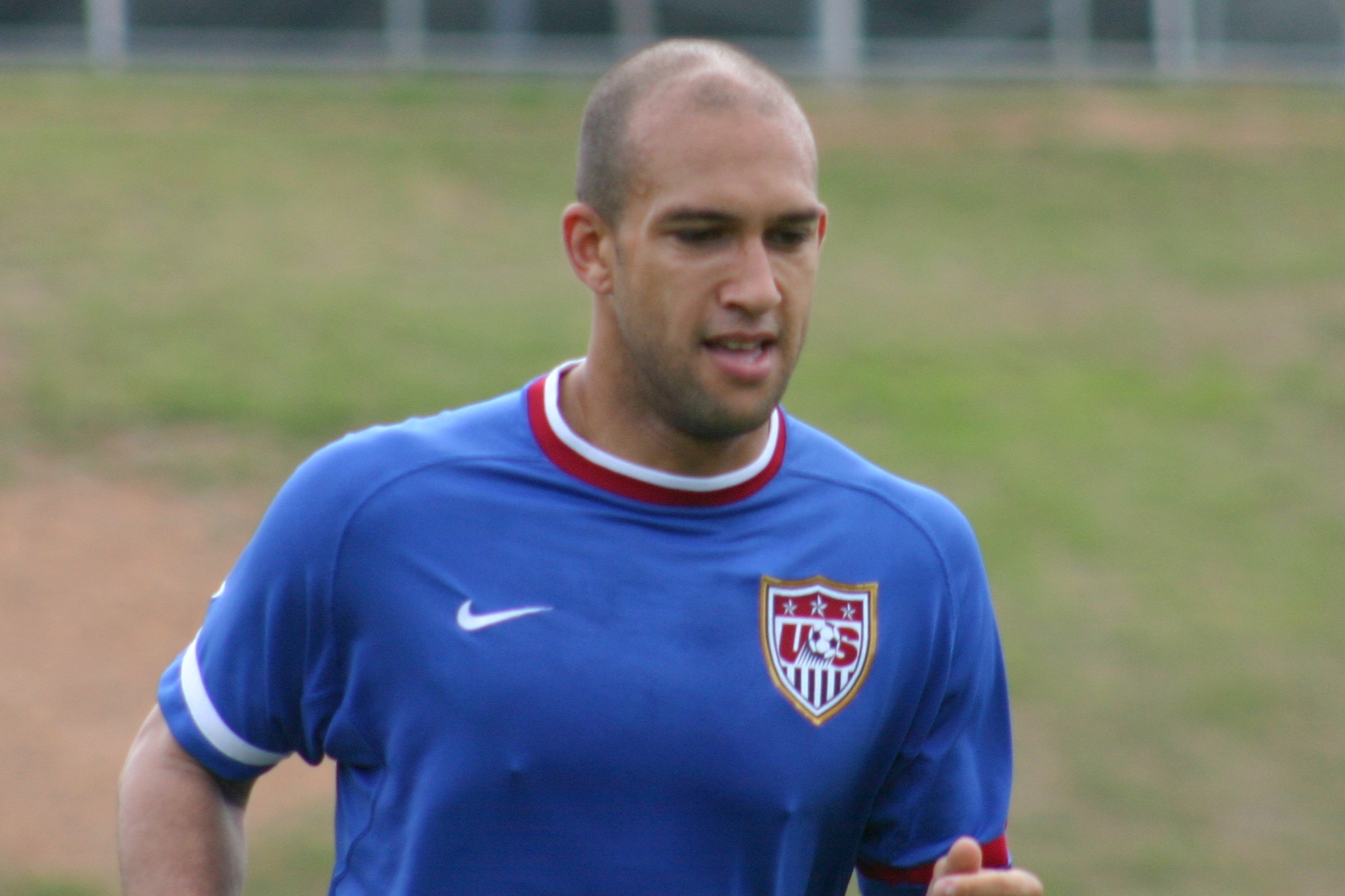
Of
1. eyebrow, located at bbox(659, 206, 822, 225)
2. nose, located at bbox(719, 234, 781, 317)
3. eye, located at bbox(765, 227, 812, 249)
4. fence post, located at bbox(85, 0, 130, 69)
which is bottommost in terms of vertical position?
fence post, located at bbox(85, 0, 130, 69)

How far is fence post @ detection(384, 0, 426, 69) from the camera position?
19.6 meters

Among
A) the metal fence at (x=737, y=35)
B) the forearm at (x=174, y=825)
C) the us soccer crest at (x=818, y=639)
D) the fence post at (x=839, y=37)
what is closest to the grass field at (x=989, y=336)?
the metal fence at (x=737, y=35)

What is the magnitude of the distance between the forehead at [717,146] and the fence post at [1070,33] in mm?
18542

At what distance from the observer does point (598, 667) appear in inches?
103

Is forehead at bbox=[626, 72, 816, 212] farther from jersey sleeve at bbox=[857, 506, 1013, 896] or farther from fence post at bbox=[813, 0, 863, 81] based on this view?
fence post at bbox=[813, 0, 863, 81]

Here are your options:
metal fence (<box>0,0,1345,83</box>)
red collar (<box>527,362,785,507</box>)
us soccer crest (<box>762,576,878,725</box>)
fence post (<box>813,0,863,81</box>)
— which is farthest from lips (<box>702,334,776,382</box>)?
fence post (<box>813,0,863,81</box>)

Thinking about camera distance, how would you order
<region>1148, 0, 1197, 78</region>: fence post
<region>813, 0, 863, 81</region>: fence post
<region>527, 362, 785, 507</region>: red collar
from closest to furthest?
<region>527, 362, 785, 507</region>: red collar
<region>813, 0, 863, 81</region>: fence post
<region>1148, 0, 1197, 78</region>: fence post

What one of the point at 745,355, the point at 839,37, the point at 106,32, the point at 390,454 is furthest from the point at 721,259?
the point at 106,32

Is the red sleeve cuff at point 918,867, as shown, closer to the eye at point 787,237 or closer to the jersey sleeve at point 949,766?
the jersey sleeve at point 949,766

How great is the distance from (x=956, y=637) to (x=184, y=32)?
1839cm

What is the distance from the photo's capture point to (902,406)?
1294 centimetres

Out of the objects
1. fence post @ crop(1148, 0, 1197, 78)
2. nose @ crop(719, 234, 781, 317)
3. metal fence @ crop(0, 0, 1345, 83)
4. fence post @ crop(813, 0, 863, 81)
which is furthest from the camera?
fence post @ crop(1148, 0, 1197, 78)

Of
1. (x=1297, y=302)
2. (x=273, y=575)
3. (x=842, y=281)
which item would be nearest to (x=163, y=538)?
(x=842, y=281)

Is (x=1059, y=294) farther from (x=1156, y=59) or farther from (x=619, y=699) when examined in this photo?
(x=619, y=699)
